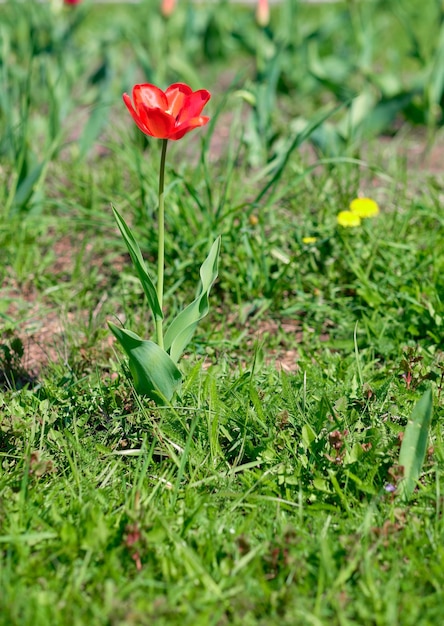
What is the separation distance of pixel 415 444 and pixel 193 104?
2.82 feet

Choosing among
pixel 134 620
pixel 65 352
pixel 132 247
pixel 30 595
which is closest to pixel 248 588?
pixel 134 620

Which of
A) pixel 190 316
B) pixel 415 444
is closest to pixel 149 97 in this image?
pixel 190 316

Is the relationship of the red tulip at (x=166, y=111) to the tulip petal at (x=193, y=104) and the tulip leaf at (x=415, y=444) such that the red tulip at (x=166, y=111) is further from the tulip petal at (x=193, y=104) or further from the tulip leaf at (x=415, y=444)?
the tulip leaf at (x=415, y=444)

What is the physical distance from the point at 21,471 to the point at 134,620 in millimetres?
526

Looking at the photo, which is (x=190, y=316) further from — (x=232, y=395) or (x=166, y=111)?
(x=166, y=111)

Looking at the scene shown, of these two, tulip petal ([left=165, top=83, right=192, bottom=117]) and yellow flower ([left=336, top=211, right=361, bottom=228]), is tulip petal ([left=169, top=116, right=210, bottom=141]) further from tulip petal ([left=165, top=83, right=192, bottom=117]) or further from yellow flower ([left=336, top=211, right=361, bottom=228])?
yellow flower ([left=336, top=211, right=361, bottom=228])

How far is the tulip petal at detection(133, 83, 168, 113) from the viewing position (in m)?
1.63

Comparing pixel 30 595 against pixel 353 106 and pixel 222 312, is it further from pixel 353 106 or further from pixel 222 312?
pixel 353 106

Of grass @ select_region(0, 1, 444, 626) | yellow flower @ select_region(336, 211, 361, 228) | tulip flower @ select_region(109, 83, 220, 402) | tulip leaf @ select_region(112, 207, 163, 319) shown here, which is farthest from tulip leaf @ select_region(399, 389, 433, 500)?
yellow flower @ select_region(336, 211, 361, 228)

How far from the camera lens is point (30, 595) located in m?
1.33

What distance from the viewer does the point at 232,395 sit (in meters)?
1.87

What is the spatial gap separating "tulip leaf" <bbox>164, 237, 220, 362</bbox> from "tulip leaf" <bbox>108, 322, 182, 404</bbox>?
74mm

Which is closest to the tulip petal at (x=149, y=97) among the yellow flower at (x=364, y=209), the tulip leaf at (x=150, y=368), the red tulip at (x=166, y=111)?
the red tulip at (x=166, y=111)

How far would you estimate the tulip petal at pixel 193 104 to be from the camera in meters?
1.62
